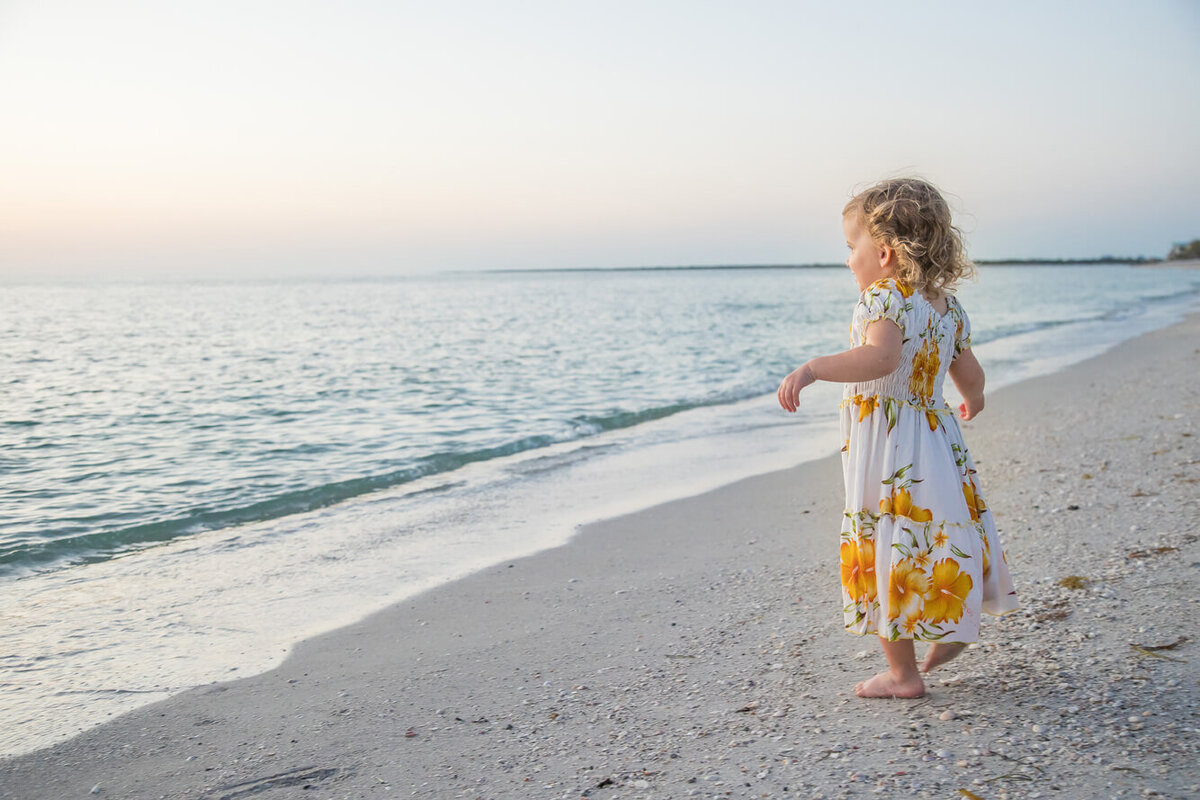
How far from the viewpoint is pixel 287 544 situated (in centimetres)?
545

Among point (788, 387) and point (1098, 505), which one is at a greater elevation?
point (788, 387)

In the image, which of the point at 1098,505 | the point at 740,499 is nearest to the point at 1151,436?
the point at 1098,505

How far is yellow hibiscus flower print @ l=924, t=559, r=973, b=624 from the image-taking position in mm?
2488

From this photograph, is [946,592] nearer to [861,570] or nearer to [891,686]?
[861,570]

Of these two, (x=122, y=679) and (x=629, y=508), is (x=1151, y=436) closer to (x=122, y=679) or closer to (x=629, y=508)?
(x=629, y=508)

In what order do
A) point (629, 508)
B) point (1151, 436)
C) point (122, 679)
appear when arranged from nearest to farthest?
1. point (122, 679)
2. point (629, 508)
3. point (1151, 436)

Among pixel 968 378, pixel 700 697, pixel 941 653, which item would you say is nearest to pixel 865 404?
pixel 968 378

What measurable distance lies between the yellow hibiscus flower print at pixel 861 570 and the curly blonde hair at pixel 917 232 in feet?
2.67

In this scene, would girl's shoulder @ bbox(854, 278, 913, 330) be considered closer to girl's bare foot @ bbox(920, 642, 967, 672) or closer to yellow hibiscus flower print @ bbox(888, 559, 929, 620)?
yellow hibiscus flower print @ bbox(888, 559, 929, 620)

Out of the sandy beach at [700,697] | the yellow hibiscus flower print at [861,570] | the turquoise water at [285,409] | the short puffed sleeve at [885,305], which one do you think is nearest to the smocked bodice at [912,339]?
the short puffed sleeve at [885,305]

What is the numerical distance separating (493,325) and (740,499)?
2553 centimetres

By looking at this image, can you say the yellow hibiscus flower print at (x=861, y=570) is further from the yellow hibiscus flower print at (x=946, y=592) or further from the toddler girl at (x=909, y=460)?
the yellow hibiscus flower print at (x=946, y=592)

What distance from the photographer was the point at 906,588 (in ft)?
8.20

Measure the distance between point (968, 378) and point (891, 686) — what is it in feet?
3.38
